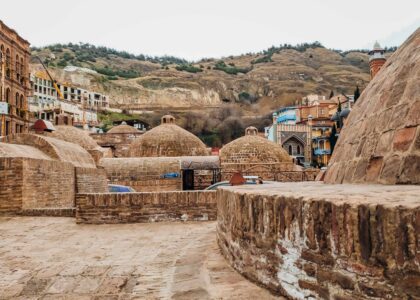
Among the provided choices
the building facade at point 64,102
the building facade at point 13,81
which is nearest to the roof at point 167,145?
the building facade at point 13,81

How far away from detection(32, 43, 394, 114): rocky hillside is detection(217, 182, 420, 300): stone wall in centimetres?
7197

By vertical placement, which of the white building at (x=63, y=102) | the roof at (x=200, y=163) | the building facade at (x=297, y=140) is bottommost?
the roof at (x=200, y=163)

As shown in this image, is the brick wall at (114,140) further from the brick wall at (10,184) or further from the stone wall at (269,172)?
the brick wall at (10,184)

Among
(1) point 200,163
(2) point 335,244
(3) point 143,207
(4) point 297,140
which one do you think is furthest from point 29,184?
(4) point 297,140

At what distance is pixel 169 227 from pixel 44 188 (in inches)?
195

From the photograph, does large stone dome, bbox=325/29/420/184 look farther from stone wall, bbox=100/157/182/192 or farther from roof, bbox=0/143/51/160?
stone wall, bbox=100/157/182/192

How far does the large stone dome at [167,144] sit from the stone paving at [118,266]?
18019 mm

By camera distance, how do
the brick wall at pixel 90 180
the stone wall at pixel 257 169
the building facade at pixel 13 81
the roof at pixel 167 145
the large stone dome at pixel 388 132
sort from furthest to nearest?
the building facade at pixel 13 81 < the roof at pixel 167 145 < the stone wall at pixel 257 169 < the brick wall at pixel 90 180 < the large stone dome at pixel 388 132

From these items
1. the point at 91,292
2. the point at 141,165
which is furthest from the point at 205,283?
the point at 141,165

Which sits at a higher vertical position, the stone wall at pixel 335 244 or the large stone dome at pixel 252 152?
the large stone dome at pixel 252 152

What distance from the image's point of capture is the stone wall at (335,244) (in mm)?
1975

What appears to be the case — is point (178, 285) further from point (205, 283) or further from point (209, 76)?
point (209, 76)

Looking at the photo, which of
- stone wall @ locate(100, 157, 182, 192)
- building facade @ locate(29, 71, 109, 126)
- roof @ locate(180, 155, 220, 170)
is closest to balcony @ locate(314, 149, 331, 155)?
roof @ locate(180, 155, 220, 170)

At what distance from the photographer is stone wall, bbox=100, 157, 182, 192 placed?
68.3ft
